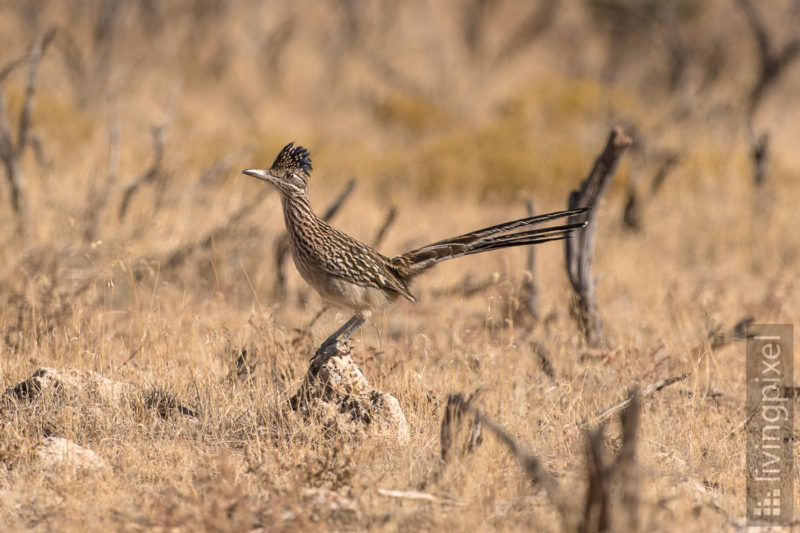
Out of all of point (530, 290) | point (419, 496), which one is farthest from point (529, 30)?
point (419, 496)

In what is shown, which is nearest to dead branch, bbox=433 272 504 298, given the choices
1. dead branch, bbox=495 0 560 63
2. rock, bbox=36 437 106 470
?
rock, bbox=36 437 106 470

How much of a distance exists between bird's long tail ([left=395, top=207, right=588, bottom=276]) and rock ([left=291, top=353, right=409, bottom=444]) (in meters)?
0.70

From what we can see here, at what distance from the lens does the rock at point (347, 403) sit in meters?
4.27

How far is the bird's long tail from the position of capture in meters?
4.52

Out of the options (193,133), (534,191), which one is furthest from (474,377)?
(193,133)

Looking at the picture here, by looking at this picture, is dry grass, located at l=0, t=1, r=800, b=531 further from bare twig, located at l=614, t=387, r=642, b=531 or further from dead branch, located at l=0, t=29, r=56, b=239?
bare twig, located at l=614, t=387, r=642, b=531

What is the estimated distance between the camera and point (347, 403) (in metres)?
4.41

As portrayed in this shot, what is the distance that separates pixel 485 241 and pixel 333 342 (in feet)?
3.29

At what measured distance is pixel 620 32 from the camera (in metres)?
21.8

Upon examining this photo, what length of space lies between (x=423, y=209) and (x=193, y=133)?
4.56m

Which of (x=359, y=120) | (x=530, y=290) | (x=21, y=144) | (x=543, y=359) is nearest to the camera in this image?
(x=543, y=359)

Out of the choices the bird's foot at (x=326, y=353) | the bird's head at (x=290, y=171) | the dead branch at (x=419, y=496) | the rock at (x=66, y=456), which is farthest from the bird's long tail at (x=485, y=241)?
the rock at (x=66, y=456)

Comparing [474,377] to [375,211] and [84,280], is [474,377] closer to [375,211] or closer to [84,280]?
[84,280]

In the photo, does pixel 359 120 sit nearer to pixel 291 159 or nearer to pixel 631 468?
pixel 291 159
